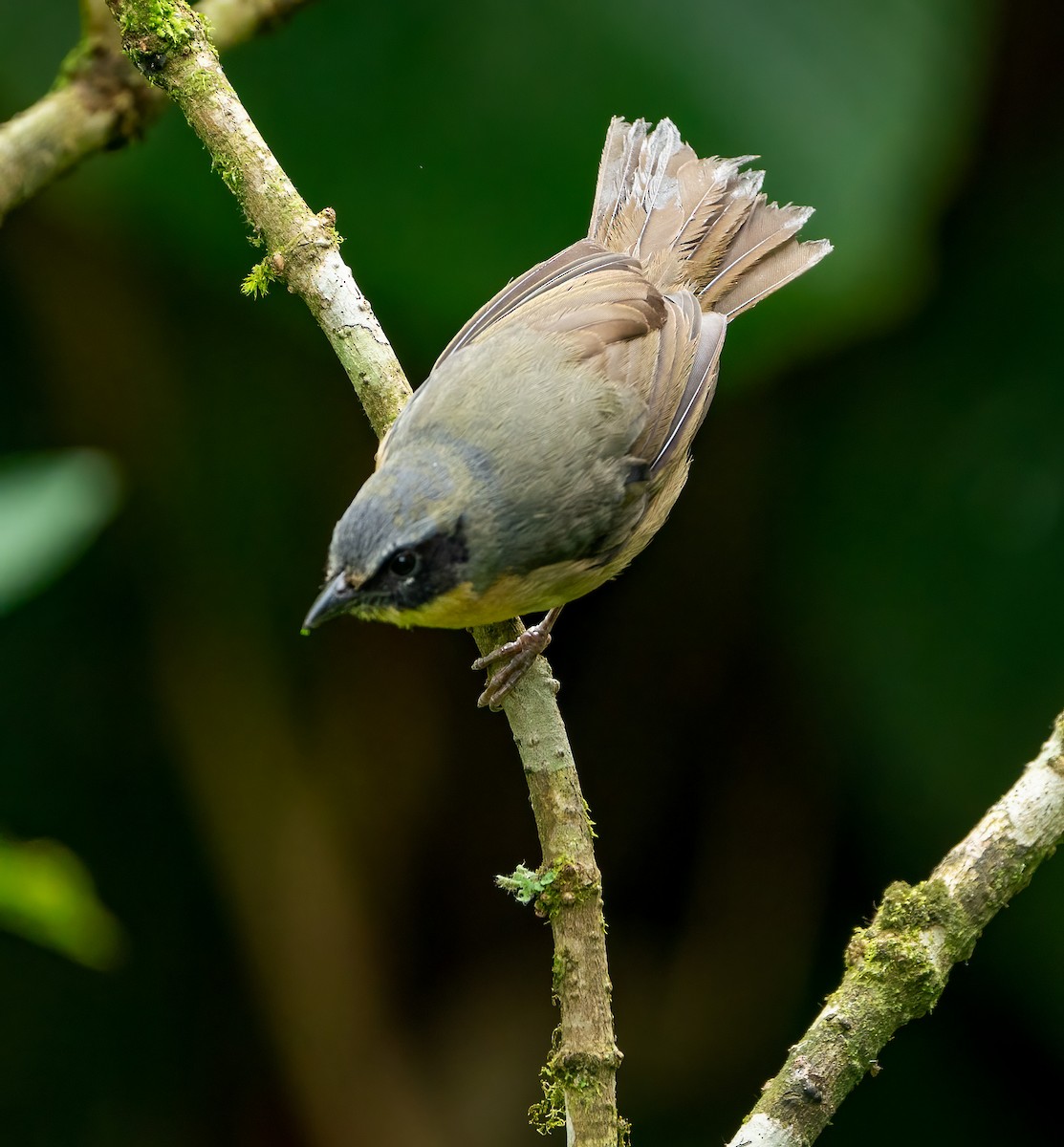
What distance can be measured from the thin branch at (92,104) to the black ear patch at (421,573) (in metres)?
1.36

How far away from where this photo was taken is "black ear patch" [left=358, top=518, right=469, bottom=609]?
3.15 m

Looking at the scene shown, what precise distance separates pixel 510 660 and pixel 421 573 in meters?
0.34

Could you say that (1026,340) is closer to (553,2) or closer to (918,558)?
(918,558)

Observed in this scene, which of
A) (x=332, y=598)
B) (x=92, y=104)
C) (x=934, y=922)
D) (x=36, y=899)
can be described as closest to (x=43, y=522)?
(x=36, y=899)

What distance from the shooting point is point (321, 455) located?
5.16 meters

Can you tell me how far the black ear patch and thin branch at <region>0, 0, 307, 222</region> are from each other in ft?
4.45

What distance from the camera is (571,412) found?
3.51 meters

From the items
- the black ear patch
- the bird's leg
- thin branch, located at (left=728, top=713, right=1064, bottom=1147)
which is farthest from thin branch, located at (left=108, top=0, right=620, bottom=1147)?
thin branch, located at (left=728, top=713, right=1064, bottom=1147)

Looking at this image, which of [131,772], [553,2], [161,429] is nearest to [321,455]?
[161,429]

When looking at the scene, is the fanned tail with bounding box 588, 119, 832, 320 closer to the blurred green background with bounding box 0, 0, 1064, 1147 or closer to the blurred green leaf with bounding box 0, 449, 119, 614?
the blurred green background with bounding box 0, 0, 1064, 1147

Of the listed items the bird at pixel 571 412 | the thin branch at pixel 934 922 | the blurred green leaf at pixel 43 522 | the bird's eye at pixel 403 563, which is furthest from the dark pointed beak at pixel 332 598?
the thin branch at pixel 934 922

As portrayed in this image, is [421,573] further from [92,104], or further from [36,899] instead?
[92,104]

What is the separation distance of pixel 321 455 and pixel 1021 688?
8.53 ft

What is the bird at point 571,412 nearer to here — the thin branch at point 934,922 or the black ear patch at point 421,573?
the black ear patch at point 421,573
